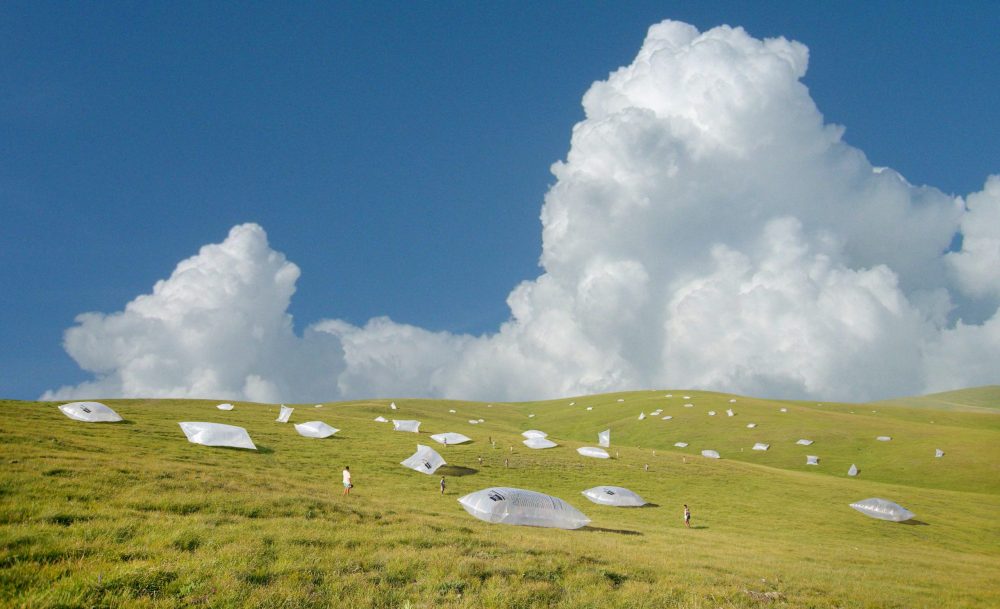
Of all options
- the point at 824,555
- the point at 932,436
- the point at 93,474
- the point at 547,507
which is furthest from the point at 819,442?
the point at 93,474

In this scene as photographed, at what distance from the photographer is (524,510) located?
34844mm

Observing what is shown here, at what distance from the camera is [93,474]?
87.4 feet

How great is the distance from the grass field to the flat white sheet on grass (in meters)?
1.79

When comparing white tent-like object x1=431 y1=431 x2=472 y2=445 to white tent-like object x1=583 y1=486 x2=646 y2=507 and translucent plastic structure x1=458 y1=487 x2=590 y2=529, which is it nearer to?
white tent-like object x1=583 y1=486 x2=646 y2=507

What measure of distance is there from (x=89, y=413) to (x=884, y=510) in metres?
92.7

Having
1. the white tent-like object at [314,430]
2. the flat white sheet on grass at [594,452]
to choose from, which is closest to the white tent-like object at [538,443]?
the flat white sheet on grass at [594,452]

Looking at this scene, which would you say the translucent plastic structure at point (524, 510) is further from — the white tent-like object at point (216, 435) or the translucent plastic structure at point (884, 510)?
the translucent plastic structure at point (884, 510)

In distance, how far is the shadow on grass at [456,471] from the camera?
60.4 metres

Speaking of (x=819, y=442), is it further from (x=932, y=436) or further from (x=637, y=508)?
(x=637, y=508)

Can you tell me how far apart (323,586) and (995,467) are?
397 feet

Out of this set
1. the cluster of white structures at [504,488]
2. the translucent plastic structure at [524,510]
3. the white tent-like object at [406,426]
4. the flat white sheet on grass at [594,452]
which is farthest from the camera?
the white tent-like object at [406,426]

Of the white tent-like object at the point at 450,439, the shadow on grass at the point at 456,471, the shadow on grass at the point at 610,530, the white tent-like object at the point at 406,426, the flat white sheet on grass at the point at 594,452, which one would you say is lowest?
the shadow on grass at the point at 610,530

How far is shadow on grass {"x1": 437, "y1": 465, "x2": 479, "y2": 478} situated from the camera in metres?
60.4

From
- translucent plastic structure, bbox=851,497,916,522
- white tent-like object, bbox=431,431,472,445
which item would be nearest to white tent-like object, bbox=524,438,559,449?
white tent-like object, bbox=431,431,472,445
